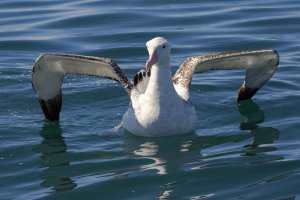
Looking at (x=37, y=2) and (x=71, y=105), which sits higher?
(x=37, y=2)

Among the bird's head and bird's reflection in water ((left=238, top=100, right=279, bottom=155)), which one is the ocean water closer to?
bird's reflection in water ((left=238, top=100, right=279, bottom=155))

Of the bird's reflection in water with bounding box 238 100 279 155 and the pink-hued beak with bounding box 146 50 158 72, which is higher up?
the pink-hued beak with bounding box 146 50 158 72

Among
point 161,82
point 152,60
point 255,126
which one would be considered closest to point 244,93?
point 255,126

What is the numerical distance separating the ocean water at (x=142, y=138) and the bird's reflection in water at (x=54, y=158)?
0.02 meters

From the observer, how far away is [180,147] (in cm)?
1302

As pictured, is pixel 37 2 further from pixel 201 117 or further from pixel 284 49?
pixel 201 117

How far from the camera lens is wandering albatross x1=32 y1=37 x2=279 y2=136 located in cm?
1324

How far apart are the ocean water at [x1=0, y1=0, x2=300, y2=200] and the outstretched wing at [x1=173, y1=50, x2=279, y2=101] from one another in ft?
0.92

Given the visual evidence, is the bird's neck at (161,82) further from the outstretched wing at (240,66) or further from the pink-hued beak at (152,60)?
the outstretched wing at (240,66)

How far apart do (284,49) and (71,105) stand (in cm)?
558

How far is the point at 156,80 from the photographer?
1324 centimetres

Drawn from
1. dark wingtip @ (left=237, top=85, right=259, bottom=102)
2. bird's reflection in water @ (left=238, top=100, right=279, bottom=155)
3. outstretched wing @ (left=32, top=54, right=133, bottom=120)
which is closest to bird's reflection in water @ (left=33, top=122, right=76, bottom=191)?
outstretched wing @ (left=32, top=54, right=133, bottom=120)

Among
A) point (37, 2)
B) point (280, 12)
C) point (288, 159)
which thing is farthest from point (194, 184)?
point (37, 2)

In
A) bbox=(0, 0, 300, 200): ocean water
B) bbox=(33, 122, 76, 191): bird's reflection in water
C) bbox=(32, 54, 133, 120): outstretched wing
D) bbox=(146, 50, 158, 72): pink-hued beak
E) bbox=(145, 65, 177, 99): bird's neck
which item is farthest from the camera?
bbox=(32, 54, 133, 120): outstretched wing
